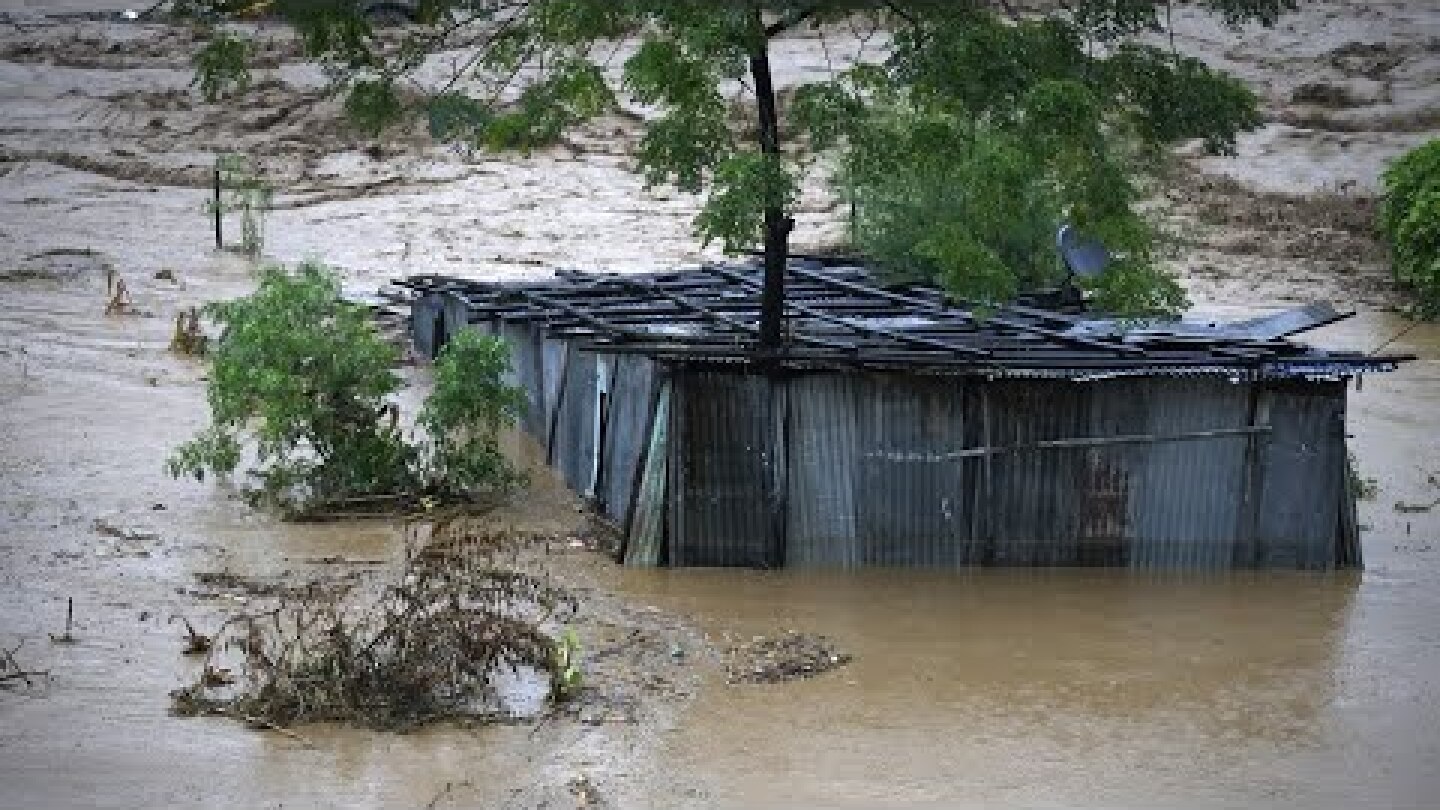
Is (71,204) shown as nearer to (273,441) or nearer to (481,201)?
(481,201)

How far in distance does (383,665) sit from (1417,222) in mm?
16320

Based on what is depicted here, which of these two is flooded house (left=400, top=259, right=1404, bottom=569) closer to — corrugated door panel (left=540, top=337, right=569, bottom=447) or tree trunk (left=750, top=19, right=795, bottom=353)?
tree trunk (left=750, top=19, right=795, bottom=353)

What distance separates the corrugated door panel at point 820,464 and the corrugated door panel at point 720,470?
0.65ft

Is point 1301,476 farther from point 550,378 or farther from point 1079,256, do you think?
point 550,378

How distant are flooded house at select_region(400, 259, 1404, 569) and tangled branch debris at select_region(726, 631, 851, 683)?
125 centimetres

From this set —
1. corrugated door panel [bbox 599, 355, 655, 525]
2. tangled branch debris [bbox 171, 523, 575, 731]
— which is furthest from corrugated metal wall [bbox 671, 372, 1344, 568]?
tangled branch debris [bbox 171, 523, 575, 731]

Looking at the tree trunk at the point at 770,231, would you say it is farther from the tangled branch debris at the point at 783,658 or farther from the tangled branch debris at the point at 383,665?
the tangled branch debris at the point at 383,665

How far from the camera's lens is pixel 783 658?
12.0 m

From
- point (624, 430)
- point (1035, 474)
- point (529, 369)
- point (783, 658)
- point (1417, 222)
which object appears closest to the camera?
point (783, 658)

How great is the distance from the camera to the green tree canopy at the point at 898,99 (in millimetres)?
12039

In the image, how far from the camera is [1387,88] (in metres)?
27.7

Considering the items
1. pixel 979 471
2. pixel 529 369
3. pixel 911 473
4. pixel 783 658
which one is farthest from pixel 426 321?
pixel 783 658

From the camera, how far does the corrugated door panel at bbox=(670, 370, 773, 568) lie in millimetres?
13281

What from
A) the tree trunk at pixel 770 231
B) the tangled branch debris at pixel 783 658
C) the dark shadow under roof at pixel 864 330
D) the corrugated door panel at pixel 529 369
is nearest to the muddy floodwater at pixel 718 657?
the tangled branch debris at pixel 783 658
